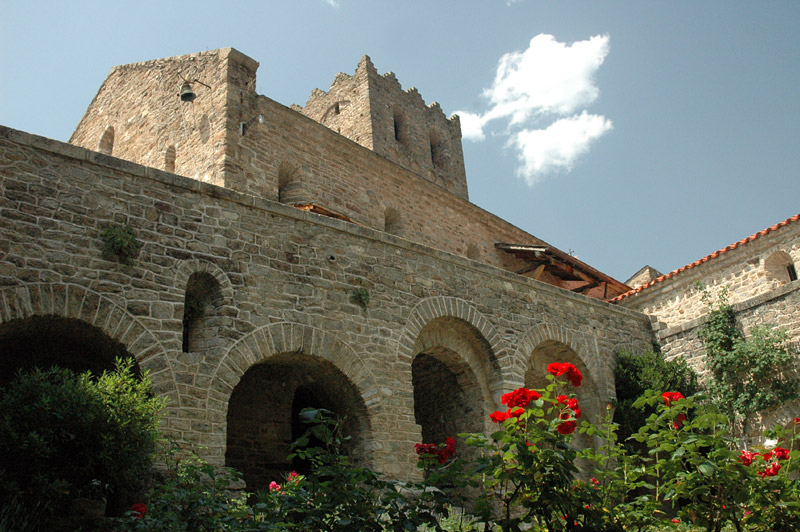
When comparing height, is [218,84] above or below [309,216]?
above

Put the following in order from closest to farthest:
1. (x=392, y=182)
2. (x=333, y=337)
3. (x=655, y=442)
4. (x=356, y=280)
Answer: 1. (x=655, y=442)
2. (x=333, y=337)
3. (x=356, y=280)
4. (x=392, y=182)

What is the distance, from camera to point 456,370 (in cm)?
1131

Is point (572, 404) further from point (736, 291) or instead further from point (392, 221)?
point (392, 221)

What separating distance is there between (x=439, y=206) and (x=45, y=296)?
13223 mm

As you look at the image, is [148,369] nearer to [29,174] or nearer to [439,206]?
[29,174]

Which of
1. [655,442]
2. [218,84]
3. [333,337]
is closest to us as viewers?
[655,442]

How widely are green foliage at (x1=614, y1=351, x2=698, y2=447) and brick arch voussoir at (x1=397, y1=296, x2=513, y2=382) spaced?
2699mm

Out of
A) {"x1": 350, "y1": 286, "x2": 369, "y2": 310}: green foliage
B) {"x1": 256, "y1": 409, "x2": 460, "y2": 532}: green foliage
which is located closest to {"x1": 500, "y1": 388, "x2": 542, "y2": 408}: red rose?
{"x1": 256, "y1": 409, "x2": 460, "y2": 532}: green foliage

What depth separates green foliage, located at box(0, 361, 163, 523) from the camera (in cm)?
570

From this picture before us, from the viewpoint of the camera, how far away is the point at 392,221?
18.2 metres

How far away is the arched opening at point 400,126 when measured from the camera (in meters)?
26.9

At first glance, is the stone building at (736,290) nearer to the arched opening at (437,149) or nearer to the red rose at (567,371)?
the red rose at (567,371)

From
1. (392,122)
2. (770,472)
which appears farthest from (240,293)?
(392,122)

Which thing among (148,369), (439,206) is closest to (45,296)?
(148,369)
